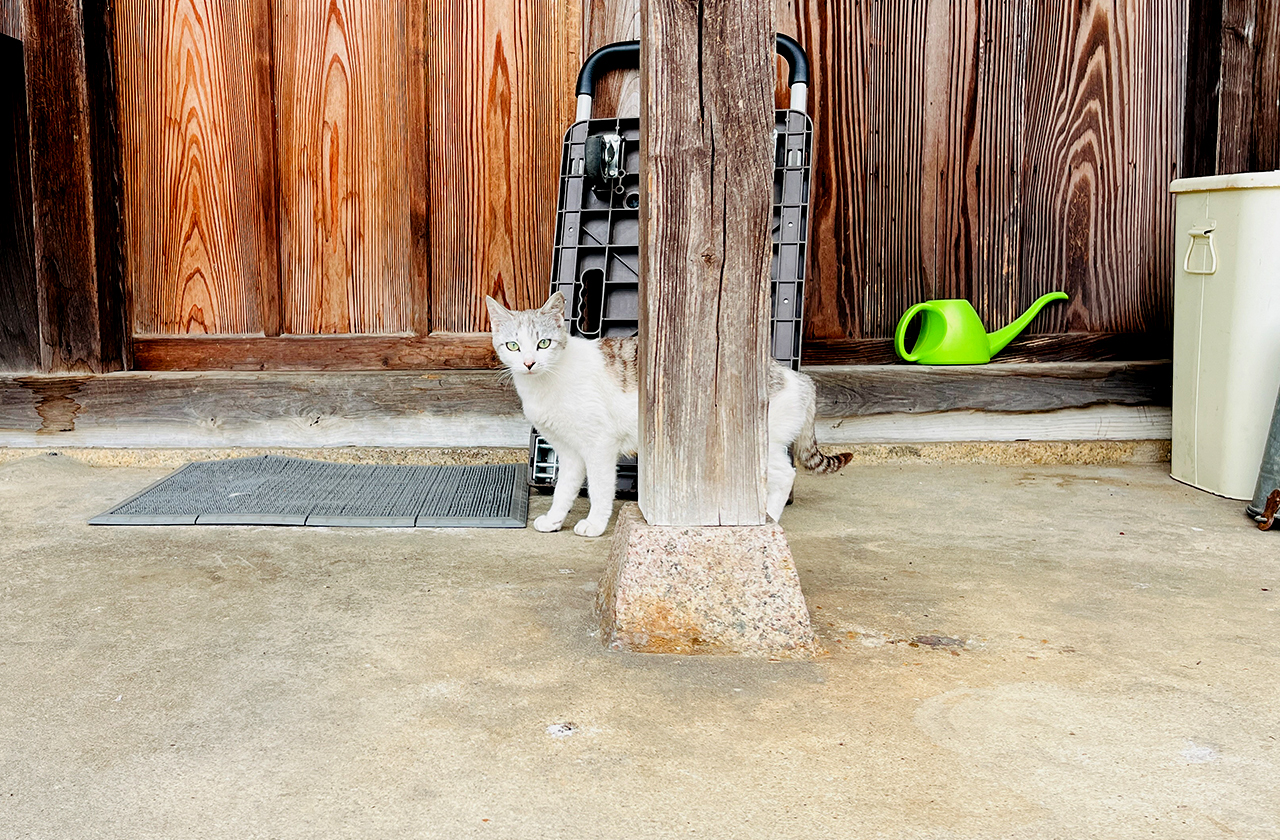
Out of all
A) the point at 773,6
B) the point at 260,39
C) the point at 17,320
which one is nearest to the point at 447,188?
the point at 260,39

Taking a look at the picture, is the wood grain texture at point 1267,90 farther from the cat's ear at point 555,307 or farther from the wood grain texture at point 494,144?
the cat's ear at point 555,307

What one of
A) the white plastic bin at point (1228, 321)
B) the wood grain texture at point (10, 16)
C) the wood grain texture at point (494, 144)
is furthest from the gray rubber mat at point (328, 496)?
the white plastic bin at point (1228, 321)

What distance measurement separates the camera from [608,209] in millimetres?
3031

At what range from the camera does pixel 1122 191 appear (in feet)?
11.6

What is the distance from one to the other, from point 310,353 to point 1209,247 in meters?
2.75

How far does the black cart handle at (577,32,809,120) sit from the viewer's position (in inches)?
118

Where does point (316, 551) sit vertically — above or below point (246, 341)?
below

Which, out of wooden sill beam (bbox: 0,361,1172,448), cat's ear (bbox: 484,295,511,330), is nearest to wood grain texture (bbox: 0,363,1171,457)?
wooden sill beam (bbox: 0,361,1172,448)

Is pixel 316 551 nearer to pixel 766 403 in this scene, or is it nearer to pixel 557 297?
pixel 557 297

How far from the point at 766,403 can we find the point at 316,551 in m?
1.15

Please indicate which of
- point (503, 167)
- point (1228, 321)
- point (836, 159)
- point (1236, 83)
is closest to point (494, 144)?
point (503, 167)

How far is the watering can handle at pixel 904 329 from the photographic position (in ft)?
11.2

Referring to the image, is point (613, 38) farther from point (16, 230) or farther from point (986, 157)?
point (16, 230)

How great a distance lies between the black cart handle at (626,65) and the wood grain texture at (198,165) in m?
1.09
